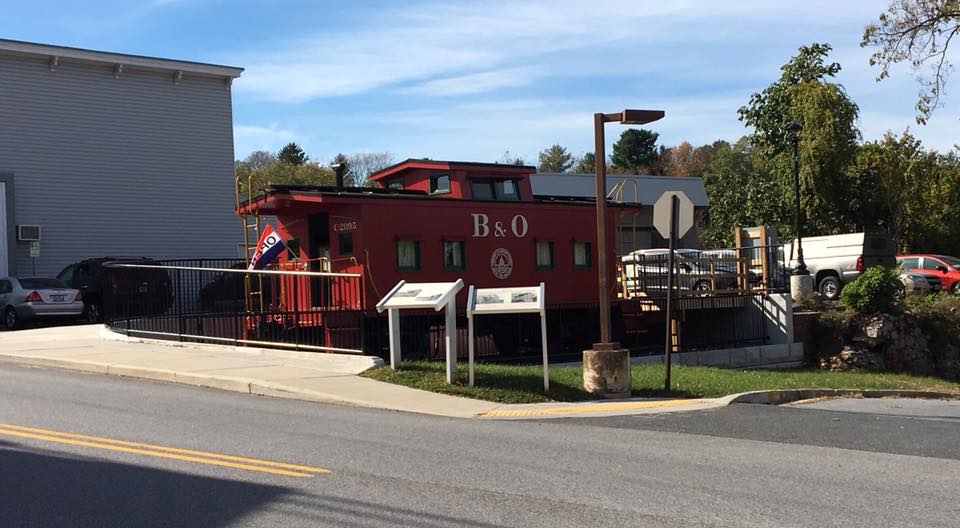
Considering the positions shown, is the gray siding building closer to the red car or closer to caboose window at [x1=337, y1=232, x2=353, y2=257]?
caboose window at [x1=337, y1=232, x2=353, y2=257]

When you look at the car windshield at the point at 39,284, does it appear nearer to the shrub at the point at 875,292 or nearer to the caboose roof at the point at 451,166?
the caboose roof at the point at 451,166

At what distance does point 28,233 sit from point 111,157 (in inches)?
163

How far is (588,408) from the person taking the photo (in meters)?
11.6

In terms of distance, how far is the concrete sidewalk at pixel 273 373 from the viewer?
453 inches

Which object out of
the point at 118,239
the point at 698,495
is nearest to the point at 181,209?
the point at 118,239

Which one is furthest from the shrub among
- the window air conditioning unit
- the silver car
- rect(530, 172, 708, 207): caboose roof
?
the window air conditioning unit

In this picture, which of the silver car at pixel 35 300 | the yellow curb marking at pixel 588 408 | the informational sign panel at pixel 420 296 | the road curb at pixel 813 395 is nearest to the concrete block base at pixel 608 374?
the yellow curb marking at pixel 588 408

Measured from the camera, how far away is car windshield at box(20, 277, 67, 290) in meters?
23.3

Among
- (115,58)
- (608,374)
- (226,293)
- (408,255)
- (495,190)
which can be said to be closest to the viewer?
(608,374)

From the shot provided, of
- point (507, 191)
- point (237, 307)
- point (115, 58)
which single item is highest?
point (115, 58)

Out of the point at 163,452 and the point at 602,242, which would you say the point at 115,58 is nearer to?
the point at 602,242

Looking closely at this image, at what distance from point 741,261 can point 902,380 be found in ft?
15.7

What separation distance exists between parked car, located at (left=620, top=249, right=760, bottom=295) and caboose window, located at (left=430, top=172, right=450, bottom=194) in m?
4.66

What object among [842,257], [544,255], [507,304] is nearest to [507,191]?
[544,255]
